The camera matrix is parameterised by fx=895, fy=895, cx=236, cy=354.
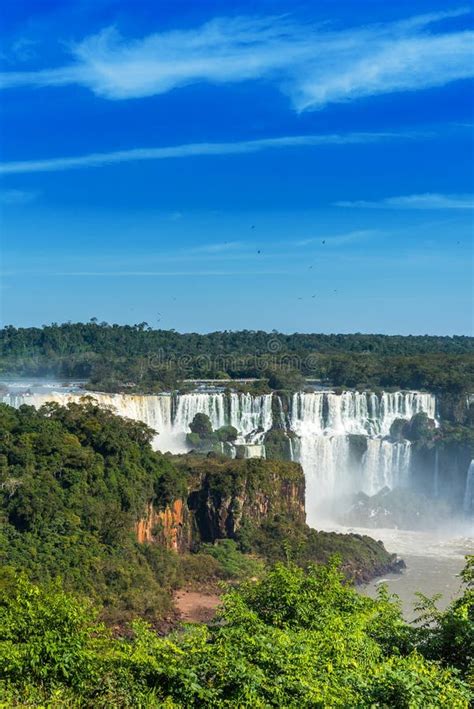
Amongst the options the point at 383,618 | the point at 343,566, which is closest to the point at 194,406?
the point at 343,566

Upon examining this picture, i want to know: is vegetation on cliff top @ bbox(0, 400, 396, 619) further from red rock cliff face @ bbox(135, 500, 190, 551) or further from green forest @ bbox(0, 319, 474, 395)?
green forest @ bbox(0, 319, 474, 395)

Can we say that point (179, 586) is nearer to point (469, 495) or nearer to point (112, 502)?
point (112, 502)

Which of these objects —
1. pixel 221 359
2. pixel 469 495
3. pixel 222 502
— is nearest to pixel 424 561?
pixel 222 502

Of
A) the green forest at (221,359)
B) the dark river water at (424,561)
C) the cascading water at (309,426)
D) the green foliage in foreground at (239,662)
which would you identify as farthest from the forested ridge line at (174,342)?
the green foliage in foreground at (239,662)

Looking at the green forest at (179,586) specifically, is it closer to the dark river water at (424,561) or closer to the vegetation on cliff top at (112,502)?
the vegetation on cliff top at (112,502)

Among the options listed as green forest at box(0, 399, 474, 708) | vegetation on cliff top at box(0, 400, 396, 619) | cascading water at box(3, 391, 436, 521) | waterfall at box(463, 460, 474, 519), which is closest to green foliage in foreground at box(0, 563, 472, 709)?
green forest at box(0, 399, 474, 708)

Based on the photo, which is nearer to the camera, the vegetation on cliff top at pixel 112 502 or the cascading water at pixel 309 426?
the vegetation on cliff top at pixel 112 502
